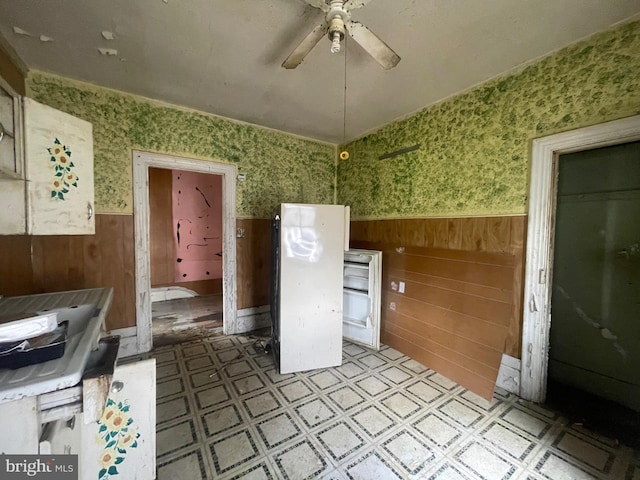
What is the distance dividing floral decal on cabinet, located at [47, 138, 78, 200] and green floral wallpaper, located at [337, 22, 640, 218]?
9.42 ft

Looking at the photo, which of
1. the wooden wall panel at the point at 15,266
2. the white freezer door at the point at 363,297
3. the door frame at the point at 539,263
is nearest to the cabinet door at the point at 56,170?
the wooden wall panel at the point at 15,266

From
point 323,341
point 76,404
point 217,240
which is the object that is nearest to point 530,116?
point 323,341

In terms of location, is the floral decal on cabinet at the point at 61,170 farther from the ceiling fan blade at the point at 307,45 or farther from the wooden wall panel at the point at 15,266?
the ceiling fan blade at the point at 307,45

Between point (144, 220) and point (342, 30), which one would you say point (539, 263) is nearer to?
point (342, 30)

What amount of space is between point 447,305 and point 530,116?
1714 mm

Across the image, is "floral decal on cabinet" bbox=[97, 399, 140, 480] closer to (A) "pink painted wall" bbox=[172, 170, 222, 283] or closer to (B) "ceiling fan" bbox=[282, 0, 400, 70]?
(B) "ceiling fan" bbox=[282, 0, 400, 70]

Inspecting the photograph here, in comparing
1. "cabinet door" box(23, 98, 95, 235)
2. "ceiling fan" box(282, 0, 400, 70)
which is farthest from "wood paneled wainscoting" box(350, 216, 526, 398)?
"cabinet door" box(23, 98, 95, 235)

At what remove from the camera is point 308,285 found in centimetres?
238

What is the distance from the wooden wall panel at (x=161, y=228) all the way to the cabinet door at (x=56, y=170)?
339 cm

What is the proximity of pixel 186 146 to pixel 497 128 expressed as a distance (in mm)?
3137

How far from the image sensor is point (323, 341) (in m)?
2.46

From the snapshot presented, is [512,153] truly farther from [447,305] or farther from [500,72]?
[447,305]

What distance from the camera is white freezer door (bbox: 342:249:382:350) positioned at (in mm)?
2816

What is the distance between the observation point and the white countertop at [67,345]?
2.59ft
